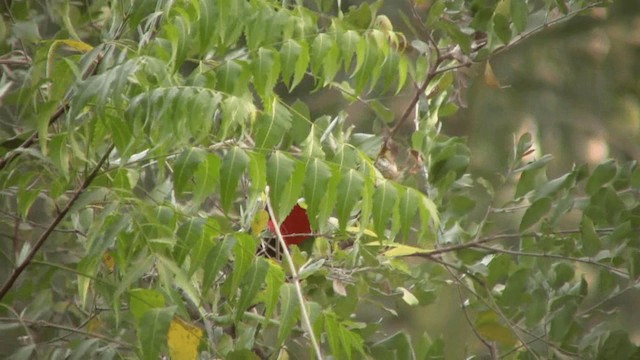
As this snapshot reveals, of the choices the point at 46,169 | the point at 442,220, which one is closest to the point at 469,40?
the point at 442,220

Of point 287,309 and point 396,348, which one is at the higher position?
point 287,309

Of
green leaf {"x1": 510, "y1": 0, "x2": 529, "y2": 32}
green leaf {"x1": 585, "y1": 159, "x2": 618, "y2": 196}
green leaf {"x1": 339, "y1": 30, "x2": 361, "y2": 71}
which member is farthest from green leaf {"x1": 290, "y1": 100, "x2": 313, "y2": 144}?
green leaf {"x1": 585, "y1": 159, "x2": 618, "y2": 196}

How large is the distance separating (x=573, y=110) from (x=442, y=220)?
6.45 feet

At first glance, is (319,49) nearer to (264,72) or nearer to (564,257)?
(264,72)

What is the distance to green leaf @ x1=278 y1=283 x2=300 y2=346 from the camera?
121cm

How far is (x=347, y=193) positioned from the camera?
4.05 feet

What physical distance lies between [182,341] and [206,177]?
26 cm

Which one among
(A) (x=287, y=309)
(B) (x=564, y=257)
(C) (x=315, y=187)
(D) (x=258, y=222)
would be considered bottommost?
(B) (x=564, y=257)

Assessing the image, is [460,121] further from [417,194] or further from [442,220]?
[417,194]

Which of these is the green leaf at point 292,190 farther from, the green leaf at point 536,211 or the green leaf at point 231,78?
the green leaf at point 536,211

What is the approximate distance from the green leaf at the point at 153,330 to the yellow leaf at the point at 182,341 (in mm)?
222

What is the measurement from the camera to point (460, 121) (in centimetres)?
361

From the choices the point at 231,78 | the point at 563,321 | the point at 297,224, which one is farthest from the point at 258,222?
the point at 563,321

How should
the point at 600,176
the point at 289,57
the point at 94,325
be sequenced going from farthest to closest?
the point at 94,325, the point at 600,176, the point at 289,57
